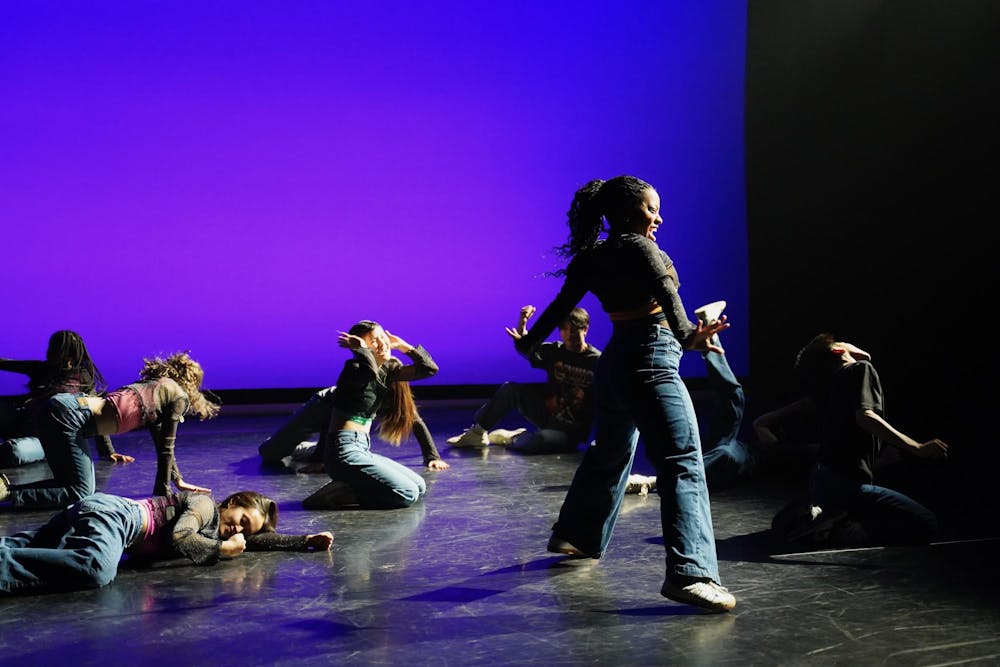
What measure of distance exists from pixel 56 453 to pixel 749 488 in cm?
296

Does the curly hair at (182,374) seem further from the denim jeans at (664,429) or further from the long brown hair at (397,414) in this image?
the denim jeans at (664,429)

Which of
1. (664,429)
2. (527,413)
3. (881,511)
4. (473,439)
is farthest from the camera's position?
(527,413)

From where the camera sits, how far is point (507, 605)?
8.95ft

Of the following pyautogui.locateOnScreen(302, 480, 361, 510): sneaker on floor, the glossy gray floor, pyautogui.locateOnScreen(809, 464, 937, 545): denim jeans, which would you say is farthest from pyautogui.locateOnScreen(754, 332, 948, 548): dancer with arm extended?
pyautogui.locateOnScreen(302, 480, 361, 510): sneaker on floor

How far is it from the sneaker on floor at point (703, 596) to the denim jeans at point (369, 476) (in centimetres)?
171

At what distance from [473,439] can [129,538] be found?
2919mm

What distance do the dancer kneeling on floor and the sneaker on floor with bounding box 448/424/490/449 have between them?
1217 millimetres

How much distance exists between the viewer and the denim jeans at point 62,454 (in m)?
4.04

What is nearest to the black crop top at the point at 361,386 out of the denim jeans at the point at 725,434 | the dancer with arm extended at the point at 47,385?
the dancer with arm extended at the point at 47,385

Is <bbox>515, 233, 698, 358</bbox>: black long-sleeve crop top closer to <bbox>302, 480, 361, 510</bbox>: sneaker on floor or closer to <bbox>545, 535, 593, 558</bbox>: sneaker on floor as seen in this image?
Result: <bbox>545, 535, 593, 558</bbox>: sneaker on floor

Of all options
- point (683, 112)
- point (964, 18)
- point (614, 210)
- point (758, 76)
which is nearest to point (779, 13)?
point (758, 76)

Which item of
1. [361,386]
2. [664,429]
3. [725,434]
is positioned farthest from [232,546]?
[725,434]

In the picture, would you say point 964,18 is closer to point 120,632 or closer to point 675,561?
point 675,561

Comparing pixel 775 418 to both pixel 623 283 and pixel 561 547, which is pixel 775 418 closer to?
pixel 561 547
